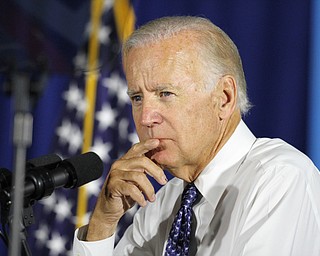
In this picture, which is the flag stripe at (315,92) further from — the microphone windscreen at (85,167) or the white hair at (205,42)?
the microphone windscreen at (85,167)

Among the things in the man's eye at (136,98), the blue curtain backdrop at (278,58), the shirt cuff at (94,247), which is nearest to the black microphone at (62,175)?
the man's eye at (136,98)

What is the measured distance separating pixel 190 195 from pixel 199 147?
0.15 meters

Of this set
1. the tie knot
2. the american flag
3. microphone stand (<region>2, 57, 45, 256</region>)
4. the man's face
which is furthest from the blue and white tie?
the american flag

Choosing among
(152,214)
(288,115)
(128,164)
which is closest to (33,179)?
(128,164)

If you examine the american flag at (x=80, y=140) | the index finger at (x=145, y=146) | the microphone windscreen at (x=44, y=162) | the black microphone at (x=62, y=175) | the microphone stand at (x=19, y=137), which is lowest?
the american flag at (x=80, y=140)

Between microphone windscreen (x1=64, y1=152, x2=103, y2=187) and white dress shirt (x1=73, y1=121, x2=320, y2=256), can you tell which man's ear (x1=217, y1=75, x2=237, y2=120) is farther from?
microphone windscreen (x1=64, y1=152, x2=103, y2=187)

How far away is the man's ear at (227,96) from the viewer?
157 cm

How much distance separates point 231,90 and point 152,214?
1.54 feet

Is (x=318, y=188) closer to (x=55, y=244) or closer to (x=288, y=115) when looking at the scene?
(x=288, y=115)

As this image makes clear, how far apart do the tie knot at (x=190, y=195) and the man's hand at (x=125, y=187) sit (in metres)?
0.13

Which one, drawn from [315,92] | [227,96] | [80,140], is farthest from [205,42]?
[80,140]

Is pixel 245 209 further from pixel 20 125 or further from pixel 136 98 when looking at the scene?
pixel 20 125

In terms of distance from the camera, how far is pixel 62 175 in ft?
3.92

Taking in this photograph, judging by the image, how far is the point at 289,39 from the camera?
243 cm
